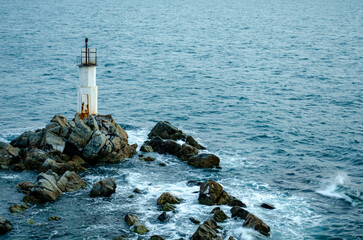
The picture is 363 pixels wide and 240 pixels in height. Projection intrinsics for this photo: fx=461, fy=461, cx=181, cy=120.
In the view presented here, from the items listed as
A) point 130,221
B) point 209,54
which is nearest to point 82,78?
point 130,221

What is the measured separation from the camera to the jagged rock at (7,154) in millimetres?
35500

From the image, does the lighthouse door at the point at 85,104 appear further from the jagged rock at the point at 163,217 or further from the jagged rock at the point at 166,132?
the jagged rock at the point at 163,217

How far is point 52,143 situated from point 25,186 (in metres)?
5.99

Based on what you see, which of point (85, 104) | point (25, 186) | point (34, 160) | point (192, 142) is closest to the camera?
point (25, 186)

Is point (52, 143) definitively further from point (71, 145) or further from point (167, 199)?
point (167, 199)

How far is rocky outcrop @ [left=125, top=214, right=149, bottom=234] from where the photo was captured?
2669 centimetres

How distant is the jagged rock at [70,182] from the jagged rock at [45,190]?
0.49 metres

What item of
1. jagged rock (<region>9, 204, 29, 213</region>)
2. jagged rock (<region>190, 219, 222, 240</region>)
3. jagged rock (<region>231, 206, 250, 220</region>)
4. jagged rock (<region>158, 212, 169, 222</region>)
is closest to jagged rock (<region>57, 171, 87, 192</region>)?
jagged rock (<region>9, 204, 29, 213</region>)

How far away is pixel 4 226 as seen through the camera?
26.0 meters

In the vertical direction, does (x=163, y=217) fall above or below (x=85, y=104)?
below

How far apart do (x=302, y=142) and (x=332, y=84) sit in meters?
25.1

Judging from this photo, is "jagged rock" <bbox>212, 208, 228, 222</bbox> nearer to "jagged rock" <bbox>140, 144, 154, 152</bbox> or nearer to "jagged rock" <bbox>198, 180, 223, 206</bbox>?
"jagged rock" <bbox>198, 180, 223, 206</bbox>

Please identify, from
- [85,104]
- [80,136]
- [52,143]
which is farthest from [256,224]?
[85,104]

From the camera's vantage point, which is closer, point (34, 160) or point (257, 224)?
point (257, 224)
